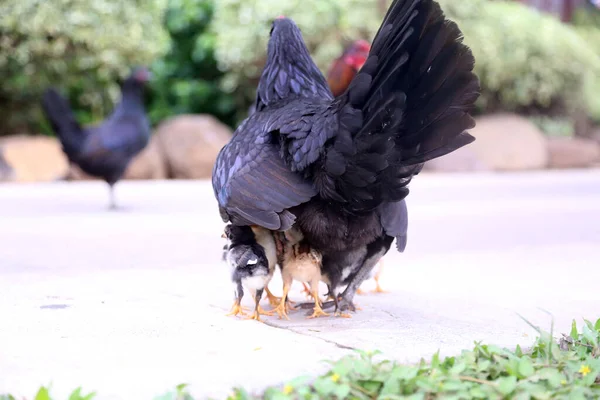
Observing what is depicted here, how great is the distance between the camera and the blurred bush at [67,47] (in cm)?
1180

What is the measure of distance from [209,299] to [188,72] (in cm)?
1382

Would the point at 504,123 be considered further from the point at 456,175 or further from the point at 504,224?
the point at 504,224

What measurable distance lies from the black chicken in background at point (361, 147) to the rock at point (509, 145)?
11890mm

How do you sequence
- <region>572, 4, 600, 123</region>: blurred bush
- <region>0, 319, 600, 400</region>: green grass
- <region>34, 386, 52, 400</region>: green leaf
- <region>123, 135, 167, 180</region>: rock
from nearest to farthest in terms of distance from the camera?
<region>34, 386, 52, 400</region>: green leaf → <region>0, 319, 600, 400</region>: green grass → <region>123, 135, 167, 180</region>: rock → <region>572, 4, 600, 123</region>: blurred bush

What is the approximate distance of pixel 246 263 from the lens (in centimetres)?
336

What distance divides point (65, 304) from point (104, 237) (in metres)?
2.71

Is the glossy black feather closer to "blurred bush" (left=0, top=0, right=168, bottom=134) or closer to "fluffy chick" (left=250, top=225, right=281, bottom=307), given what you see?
"fluffy chick" (left=250, top=225, right=281, bottom=307)

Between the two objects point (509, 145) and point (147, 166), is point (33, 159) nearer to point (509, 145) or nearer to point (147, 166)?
point (147, 166)

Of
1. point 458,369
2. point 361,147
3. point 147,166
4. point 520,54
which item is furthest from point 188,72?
point 458,369

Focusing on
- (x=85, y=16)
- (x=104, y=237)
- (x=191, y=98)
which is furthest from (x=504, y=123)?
(x=104, y=237)

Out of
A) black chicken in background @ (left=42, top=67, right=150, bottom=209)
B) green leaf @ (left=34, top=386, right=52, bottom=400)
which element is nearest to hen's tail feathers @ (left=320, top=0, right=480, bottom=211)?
green leaf @ (left=34, top=386, right=52, bottom=400)

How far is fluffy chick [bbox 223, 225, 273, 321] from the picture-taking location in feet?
11.1

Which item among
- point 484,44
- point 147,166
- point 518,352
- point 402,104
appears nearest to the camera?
point 518,352

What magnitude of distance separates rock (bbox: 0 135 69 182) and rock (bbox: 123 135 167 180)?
1071 mm
